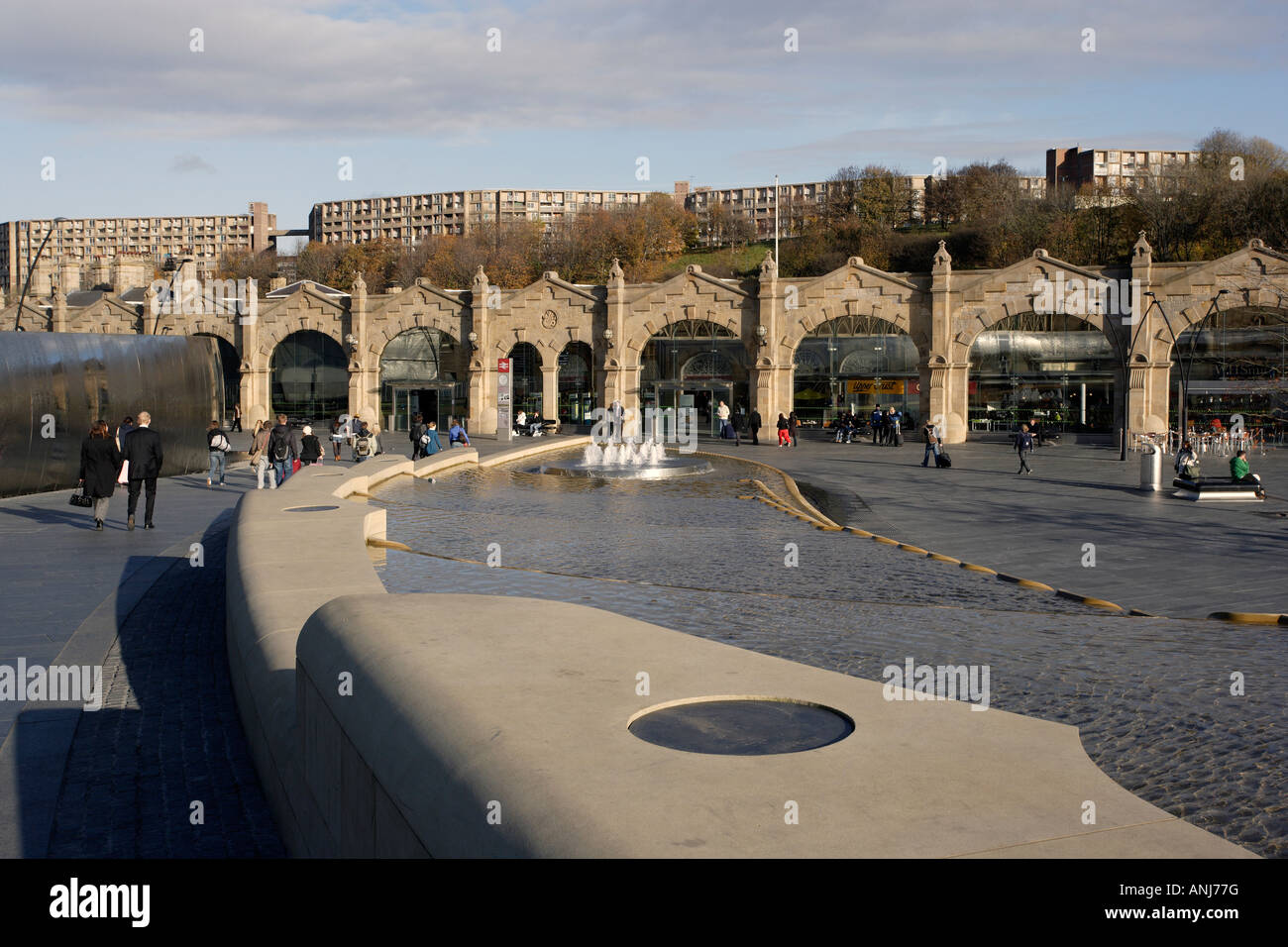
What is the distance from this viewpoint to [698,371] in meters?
51.8

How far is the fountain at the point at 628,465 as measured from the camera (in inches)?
1095

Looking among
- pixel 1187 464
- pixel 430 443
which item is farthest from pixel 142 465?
pixel 1187 464

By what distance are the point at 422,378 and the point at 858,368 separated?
21.1 m

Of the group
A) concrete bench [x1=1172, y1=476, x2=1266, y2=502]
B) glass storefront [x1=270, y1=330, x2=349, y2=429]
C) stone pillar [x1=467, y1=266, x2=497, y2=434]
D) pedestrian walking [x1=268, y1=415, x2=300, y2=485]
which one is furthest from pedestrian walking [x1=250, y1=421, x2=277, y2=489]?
glass storefront [x1=270, y1=330, x2=349, y2=429]

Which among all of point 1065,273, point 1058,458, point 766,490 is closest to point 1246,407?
point 1065,273

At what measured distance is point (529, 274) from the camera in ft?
321

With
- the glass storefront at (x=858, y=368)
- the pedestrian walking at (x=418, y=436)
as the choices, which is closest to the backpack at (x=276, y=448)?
the pedestrian walking at (x=418, y=436)

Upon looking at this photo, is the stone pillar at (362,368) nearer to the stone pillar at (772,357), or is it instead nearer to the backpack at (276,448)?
the stone pillar at (772,357)

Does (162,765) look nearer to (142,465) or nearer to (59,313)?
(142,465)

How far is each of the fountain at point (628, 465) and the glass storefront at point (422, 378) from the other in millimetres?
22911

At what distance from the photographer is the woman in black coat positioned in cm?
1614
